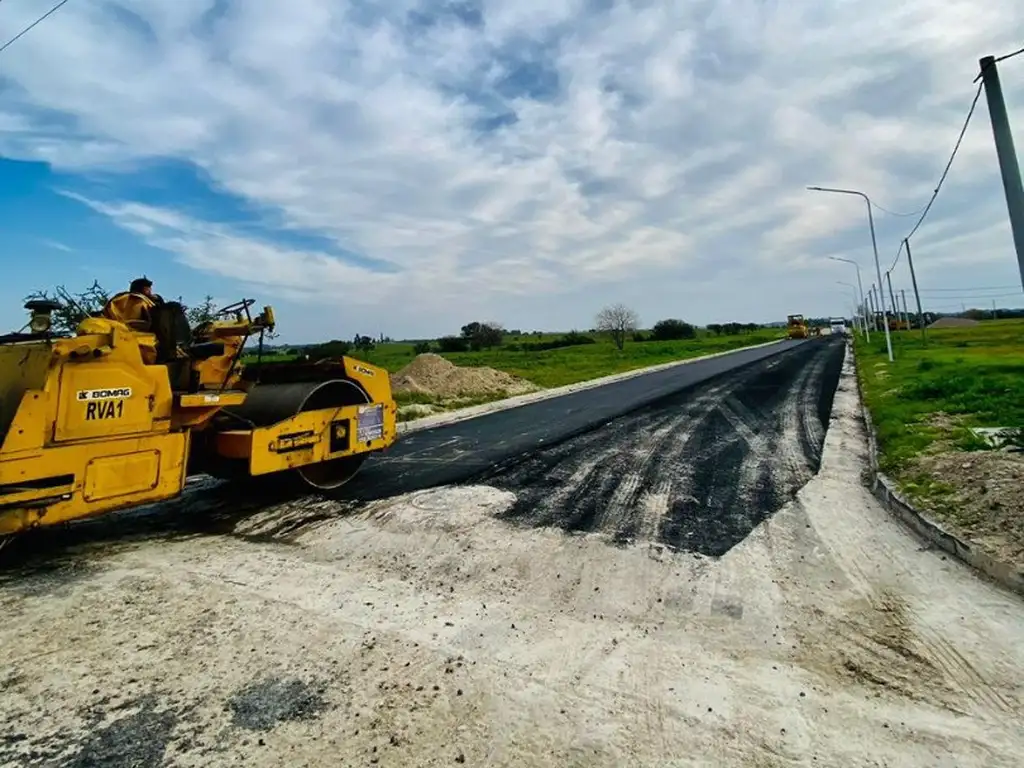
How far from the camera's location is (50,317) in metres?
4.77

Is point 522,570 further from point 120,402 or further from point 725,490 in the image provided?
point 120,402

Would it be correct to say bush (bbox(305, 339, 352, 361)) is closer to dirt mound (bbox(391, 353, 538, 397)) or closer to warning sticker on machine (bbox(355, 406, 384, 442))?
warning sticker on machine (bbox(355, 406, 384, 442))

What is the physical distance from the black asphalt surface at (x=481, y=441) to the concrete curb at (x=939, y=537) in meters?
4.71

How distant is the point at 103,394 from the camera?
467cm

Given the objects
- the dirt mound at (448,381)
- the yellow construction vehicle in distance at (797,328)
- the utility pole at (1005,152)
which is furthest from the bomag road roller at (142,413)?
the yellow construction vehicle in distance at (797,328)

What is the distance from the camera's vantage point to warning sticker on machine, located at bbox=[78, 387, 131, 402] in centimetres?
455

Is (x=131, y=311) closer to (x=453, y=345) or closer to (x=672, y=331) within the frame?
(x=453, y=345)

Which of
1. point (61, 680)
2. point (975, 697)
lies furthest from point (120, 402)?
point (975, 697)

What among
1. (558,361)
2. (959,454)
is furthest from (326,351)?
(558,361)

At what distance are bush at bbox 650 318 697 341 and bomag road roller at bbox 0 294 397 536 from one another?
316 ft

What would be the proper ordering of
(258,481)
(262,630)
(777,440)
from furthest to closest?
(777,440), (258,481), (262,630)

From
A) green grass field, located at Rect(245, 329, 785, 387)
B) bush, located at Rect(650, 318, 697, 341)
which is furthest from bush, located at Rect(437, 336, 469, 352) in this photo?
bush, located at Rect(650, 318, 697, 341)

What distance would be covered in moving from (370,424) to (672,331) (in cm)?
9790

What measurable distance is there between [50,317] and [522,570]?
434cm
